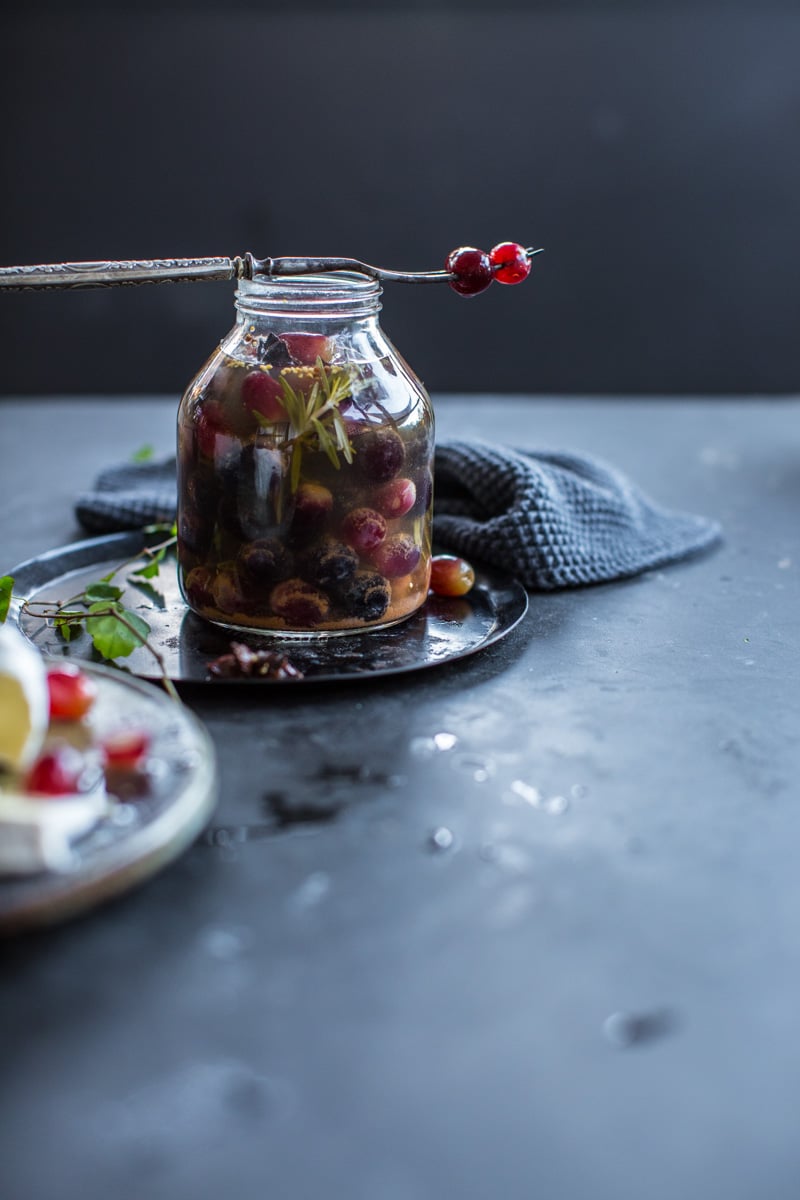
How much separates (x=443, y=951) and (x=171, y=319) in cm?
223

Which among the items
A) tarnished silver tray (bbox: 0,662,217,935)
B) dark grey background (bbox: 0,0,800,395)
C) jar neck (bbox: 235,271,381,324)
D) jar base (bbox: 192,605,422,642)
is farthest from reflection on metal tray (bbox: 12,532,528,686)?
dark grey background (bbox: 0,0,800,395)

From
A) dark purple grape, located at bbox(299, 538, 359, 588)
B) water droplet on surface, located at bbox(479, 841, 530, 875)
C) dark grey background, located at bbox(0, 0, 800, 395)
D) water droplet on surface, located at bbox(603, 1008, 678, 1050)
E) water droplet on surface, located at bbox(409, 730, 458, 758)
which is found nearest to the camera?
water droplet on surface, located at bbox(603, 1008, 678, 1050)

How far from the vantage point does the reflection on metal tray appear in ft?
2.52

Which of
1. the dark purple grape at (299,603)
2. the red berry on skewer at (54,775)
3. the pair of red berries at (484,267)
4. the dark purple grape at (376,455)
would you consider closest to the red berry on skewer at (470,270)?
the pair of red berries at (484,267)

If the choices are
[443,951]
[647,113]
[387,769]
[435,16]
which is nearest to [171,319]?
[435,16]

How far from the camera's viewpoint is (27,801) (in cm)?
51

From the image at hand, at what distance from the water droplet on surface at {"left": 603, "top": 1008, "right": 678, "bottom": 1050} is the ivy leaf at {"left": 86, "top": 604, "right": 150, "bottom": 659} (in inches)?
15.1

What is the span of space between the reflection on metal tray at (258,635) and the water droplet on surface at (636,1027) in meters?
0.32

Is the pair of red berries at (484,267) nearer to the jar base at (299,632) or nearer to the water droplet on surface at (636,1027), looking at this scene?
the jar base at (299,632)

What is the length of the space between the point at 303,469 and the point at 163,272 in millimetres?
158

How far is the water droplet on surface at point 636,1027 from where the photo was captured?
46cm

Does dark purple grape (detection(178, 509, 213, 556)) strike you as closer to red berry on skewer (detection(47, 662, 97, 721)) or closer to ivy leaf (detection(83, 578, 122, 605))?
ivy leaf (detection(83, 578, 122, 605))

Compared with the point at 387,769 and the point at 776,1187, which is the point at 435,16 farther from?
the point at 776,1187

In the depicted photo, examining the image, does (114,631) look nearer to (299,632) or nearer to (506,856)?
(299,632)
